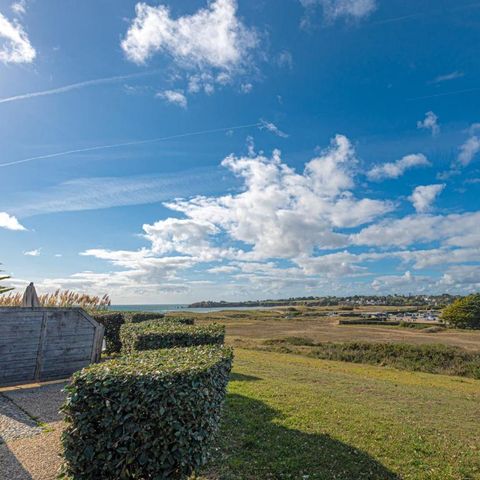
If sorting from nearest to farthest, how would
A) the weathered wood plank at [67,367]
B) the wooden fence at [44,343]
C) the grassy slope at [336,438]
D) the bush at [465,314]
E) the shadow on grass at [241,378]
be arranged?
the grassy slope at [336,438] < the wooden fence at [44,343] < the weathered wood plank at [67,367] < the shadow on grass at [241,378] < the bush at [465,314]

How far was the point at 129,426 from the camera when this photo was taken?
4359 millimetres

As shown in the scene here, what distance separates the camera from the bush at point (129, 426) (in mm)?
4398

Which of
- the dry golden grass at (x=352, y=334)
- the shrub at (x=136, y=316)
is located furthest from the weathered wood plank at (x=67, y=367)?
the dry golden grass at (x=352, y=334)

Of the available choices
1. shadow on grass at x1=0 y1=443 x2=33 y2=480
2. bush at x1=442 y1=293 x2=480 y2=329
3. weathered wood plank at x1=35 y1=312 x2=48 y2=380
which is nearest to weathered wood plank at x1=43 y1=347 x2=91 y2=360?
weathered wood plank at x1=35 y1=312 x2=48 y2=380

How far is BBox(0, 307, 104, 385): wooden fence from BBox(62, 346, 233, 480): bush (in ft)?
28.7

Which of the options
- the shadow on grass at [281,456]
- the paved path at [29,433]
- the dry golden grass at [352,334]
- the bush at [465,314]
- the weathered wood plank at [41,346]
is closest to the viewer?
the paved path at [29,433]

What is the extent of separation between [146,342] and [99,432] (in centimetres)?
608

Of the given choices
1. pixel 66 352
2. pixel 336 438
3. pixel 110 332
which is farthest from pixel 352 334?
pixel 336 438

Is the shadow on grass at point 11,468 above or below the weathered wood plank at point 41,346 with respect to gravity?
below

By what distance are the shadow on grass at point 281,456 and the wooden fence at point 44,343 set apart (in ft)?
25.4

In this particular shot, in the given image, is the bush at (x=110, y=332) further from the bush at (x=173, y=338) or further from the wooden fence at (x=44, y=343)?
the bush at (x=173, y=338)

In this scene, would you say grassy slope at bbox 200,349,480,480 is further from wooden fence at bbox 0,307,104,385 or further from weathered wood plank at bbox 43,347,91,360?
wooden fence at bbox 0,307,104,385

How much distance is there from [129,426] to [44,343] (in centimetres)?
992

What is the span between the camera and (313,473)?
19.6ft
